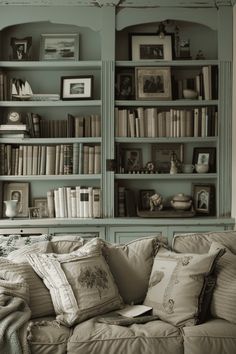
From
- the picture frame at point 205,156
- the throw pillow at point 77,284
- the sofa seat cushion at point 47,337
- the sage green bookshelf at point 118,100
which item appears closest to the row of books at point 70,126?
the sage green bookshelf at point 118,100

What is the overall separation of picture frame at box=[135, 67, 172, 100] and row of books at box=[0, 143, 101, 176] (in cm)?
68

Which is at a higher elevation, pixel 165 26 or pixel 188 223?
pixel 165 26

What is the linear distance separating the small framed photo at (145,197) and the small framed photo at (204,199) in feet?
1.42

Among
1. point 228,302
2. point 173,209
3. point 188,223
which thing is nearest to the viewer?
point 228,302

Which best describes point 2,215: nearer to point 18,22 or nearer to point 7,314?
point 18,22

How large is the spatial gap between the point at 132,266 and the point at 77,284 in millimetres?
438

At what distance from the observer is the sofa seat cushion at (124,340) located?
230cm

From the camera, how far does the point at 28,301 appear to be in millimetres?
2559

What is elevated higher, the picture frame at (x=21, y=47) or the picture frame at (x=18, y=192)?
the picture frame at (x=21, y=47)

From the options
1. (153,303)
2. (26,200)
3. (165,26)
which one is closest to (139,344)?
(153,303)

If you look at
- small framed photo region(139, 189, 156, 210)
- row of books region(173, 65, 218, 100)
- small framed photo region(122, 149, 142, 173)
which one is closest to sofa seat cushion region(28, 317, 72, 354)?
small framed photo region(139, 189, 156, 210)

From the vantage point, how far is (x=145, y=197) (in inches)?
182

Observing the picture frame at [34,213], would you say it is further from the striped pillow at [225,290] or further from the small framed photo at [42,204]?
the striped pillow at [225,290]

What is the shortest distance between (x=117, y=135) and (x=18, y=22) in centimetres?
143
